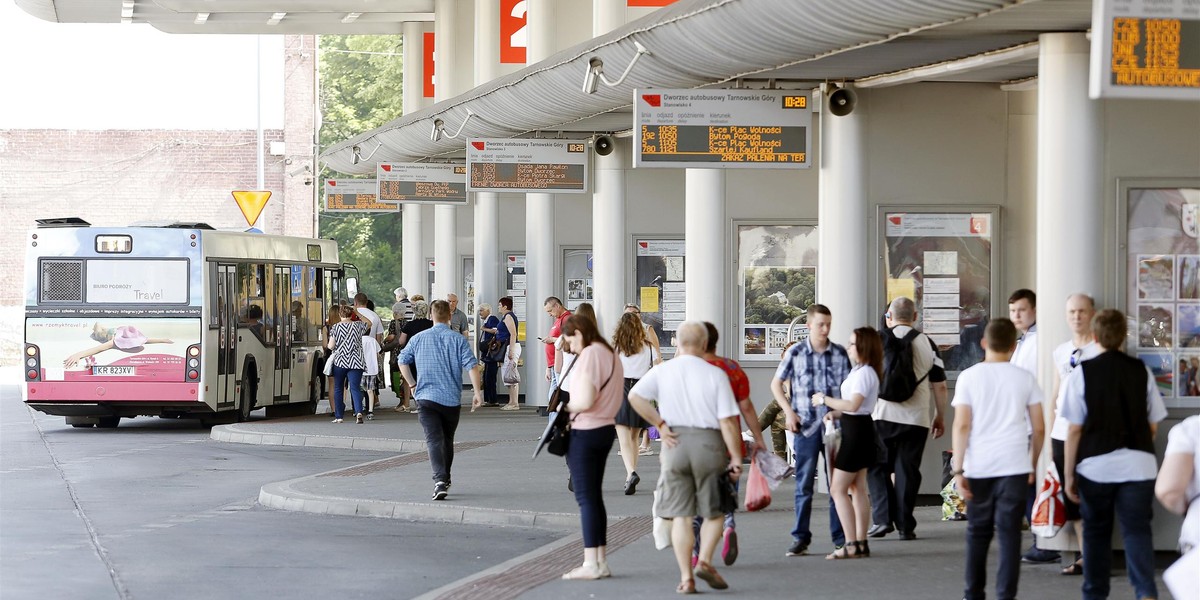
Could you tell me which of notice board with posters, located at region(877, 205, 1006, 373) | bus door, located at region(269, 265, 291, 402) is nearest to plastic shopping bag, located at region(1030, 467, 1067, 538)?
notice board with posters, located at region(877, 205, 1006, 373)

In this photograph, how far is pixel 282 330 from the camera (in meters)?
26.5

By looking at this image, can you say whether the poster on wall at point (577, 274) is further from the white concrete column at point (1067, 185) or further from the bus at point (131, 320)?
the white concrete column at point (1067, 185)

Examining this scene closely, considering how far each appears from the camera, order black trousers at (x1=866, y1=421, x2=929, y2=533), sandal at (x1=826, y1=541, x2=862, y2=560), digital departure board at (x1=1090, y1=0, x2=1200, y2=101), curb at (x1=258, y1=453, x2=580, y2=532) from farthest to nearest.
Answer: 1. curb at (x1=258, y1=453, x2=580, y2=532)
2. black trousers at (x1=866, y1=421, x2=929, y2=533)
3. sandal at (x1=826, y1=541, x2=862, y2=560)
4. digital departure board at (x1=1090, y1=0, x2=1200, y2=101)

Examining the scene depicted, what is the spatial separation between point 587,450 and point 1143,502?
11.0ft

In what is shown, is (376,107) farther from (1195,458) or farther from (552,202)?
(1195,458)

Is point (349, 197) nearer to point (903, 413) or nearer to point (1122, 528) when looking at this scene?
point (903, 413)

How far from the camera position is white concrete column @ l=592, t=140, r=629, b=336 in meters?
22.7

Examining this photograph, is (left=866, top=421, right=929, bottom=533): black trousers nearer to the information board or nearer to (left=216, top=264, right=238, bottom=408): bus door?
(left=216, top=264, right=238, bottom=408): bus door

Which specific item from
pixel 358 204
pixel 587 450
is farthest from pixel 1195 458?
pixel 358 204

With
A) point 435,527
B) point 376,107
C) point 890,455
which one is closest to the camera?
point 890,455

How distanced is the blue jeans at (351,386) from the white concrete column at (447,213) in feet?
28.3

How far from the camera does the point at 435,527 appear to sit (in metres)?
13.6

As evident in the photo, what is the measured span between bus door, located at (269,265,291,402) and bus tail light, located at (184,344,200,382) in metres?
2.77

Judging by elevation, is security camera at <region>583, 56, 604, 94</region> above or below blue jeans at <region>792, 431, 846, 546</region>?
above
